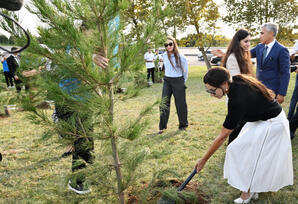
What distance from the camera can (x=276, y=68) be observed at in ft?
12.3

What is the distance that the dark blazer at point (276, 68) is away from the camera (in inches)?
143

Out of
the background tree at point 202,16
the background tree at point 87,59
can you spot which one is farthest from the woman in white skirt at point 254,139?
the background tree at point 202,16

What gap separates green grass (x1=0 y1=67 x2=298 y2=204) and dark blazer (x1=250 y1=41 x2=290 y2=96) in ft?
3.60

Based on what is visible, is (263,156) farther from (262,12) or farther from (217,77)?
(262,12)

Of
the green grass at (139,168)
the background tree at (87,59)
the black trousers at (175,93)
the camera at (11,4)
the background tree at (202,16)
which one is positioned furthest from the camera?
the background tree at (202,16)

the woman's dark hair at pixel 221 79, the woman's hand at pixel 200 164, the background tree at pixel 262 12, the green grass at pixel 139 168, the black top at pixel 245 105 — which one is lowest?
the green grass at pixel 139 168

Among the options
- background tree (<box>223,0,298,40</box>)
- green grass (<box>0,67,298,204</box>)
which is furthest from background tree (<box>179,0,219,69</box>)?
green grass (<box>0,67,298,204</box>)

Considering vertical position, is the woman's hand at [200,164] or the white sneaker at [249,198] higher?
the woman's hand at [200,164]

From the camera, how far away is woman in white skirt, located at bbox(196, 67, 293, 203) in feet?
7.52

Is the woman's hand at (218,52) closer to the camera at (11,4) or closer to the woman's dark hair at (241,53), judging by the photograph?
the woman's dark hair at (241,53)

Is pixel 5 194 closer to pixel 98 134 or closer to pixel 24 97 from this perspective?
pixel 98 134

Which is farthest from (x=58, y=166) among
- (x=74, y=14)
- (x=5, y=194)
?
(x=74, y=14)

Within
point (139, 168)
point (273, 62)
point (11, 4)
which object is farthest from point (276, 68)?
point (11, 4)

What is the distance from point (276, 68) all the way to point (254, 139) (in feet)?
5.96
